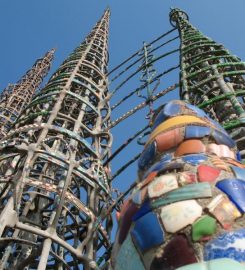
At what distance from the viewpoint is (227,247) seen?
9.64 ft

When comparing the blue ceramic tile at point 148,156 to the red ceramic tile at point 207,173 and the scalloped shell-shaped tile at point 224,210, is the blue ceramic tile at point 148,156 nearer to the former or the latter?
the red ceramic tile at point 207,173

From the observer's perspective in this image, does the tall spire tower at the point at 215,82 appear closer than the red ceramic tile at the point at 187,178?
No

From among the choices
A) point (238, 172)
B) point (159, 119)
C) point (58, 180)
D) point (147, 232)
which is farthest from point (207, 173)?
point (58, 180)

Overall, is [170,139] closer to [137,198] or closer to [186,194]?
[137,198]

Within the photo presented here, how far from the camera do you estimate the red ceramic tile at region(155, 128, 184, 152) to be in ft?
13.5

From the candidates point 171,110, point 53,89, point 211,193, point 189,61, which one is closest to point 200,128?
point 171,110

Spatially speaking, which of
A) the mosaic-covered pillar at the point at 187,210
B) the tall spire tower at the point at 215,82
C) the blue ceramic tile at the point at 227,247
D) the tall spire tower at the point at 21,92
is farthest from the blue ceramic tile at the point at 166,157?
the tall spire tower at the point at 21,92

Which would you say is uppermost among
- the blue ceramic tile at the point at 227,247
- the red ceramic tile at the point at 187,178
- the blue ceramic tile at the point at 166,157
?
the blue ceramic tile at the point at 166,157

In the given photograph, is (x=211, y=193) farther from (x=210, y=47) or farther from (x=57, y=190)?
(x=210, y=47)

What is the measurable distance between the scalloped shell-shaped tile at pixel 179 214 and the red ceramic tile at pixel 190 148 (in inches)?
28.4

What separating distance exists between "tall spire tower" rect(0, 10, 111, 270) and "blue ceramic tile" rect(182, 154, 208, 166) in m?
3.15

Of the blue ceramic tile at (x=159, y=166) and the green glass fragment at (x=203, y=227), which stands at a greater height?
the blue ceramic tile at (x=159, y=166)

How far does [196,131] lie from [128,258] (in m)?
1.31

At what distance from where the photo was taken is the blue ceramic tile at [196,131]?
4.10m
